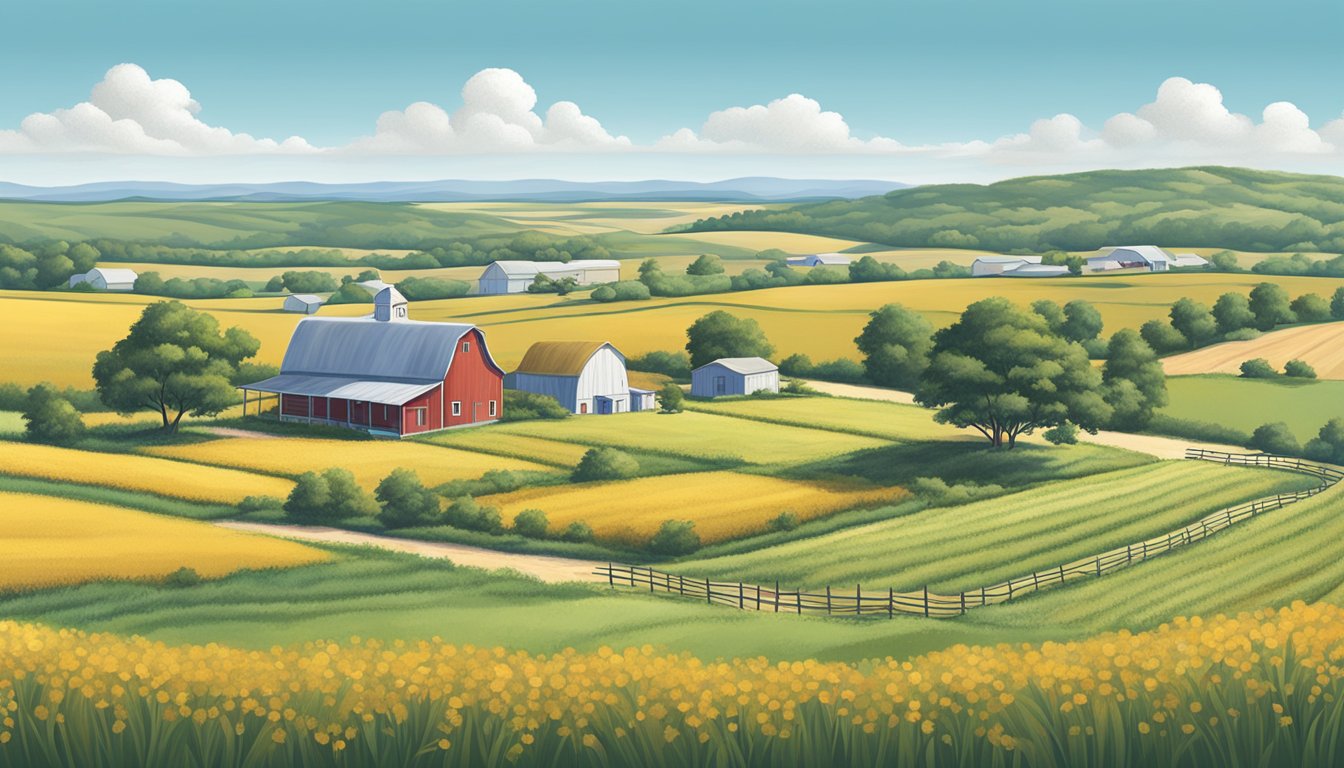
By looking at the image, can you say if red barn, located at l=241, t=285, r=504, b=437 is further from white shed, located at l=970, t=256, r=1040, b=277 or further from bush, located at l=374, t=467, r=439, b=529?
white shed, located at l=970, t=256, r=1040, b=277

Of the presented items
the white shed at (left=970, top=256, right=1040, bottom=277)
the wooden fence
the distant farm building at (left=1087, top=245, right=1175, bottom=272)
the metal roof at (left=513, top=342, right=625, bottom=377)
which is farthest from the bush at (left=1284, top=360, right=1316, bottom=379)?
the metal roof at (left=513, top=342, right=625, bottom=377)

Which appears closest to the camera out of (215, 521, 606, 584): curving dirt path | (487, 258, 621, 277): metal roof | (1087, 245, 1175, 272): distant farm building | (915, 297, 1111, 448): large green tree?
(215, 521, 606, 584): curving dirt path

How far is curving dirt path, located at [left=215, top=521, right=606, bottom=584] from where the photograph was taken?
108 ft

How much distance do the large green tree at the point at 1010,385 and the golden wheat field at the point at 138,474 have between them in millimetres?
A: 23497

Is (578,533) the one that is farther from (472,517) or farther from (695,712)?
(695,712)

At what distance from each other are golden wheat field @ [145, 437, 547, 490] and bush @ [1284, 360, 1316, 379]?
31.3m

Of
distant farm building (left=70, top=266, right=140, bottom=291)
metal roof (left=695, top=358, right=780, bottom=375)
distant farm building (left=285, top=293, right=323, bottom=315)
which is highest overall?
distant farm building (left=70, top=266, right=140, bottom=291)

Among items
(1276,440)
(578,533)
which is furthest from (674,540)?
(1276,440)

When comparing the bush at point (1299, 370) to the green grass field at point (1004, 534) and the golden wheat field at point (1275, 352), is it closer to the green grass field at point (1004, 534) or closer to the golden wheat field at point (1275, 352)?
the golden wheat field at point (1275, 352)

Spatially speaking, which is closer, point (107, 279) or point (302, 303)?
point (107, 279)

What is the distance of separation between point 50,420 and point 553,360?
18684mm

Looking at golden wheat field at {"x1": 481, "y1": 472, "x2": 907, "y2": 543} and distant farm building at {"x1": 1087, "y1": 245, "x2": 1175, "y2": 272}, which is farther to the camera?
distant farm building at {"x1": 1087, "y1": 245, "x2": 1175, "y2": 272}

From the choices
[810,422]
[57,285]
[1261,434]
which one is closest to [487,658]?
[810,422]

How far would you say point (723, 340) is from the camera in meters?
54.4
